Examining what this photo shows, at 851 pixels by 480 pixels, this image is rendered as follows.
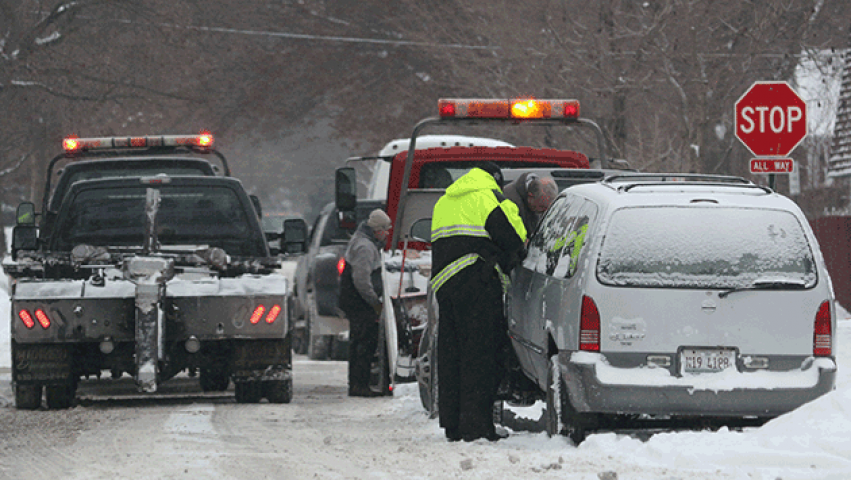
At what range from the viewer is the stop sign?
17.4 m

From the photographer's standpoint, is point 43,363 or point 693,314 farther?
point 43,363

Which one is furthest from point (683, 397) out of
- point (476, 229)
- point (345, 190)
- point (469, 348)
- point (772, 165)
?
Answer: point (772, 165)

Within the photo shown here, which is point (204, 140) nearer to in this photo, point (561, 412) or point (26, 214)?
point (26, 214)

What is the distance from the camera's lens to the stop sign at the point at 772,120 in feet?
57.1

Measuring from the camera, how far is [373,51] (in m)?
43.5

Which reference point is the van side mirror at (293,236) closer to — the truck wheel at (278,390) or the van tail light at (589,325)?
the truck wheel at (278,390)

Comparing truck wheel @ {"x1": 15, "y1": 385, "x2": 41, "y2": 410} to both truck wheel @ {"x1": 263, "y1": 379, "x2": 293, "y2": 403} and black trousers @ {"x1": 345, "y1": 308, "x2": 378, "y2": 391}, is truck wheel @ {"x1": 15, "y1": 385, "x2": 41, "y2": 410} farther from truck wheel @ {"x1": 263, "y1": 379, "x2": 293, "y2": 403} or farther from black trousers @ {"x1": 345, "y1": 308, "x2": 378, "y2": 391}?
black trousers @ {"x1": 345, "y1": 308, "x2": 378, "y2": 391}

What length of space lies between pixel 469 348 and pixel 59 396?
13.5 feet

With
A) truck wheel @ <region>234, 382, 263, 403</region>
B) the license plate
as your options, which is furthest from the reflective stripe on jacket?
truck wheel @ <region>234, 382, 263, 403</region>

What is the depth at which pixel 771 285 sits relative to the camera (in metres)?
8.29

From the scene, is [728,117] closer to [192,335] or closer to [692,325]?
[192,335]

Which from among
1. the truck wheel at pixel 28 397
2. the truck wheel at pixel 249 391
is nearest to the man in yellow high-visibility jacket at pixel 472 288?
the truck wheel at pixel 249 391

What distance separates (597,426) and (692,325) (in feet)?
2.59

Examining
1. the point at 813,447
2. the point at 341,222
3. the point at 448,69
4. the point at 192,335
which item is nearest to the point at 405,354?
the point at 192,335
